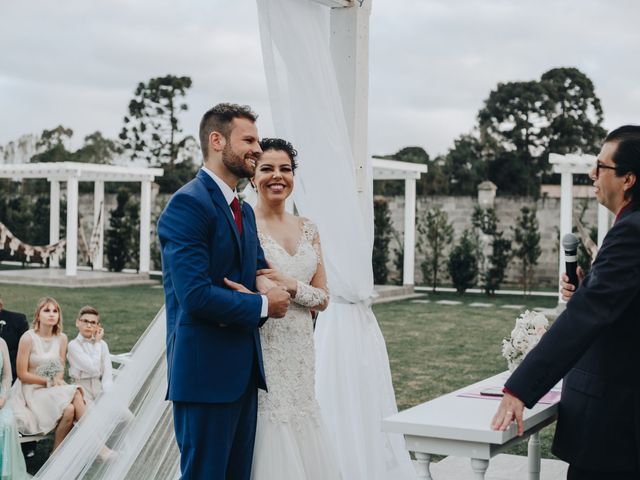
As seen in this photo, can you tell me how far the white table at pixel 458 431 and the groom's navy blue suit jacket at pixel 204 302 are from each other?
0.51 metres

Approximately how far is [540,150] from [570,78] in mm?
3106

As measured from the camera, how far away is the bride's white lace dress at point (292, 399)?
116 inches

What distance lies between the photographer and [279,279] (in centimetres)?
293

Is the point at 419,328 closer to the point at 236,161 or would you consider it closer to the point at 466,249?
the point at 466,249

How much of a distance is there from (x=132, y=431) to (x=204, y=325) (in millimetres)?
Result: 1202

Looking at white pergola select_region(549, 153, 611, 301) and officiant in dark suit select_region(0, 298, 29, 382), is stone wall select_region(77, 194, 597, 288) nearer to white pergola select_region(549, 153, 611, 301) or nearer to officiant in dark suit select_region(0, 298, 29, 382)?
white pergola select_region(549, 153, 611, 301)

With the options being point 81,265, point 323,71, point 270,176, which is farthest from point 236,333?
point 81,265

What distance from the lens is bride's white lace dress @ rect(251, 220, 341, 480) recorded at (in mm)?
2945

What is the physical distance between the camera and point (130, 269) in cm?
1977

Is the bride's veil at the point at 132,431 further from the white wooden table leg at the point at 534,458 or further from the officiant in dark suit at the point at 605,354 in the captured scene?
the officiant in dark suit at the point at 605,354

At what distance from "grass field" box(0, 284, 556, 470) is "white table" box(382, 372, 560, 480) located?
9.10ft

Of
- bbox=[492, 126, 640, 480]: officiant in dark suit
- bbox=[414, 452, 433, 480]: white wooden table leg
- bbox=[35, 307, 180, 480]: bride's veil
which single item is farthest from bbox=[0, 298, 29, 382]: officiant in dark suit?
bbox=[492, 126, 640, 480]: officiant in dark suit

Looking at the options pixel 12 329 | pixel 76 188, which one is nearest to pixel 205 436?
pixel 12 329

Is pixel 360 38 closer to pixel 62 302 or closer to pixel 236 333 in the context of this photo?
pixel 236 333
